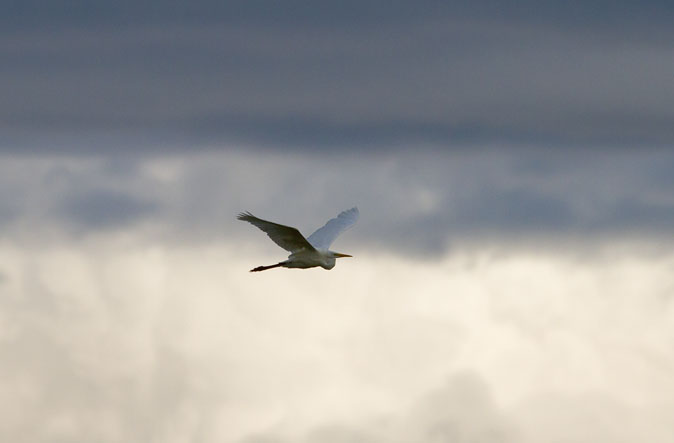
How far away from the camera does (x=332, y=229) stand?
85.3m

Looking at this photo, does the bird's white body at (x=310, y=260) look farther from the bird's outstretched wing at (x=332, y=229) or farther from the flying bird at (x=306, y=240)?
the bird's outstretched wing at (x=332, y=229)

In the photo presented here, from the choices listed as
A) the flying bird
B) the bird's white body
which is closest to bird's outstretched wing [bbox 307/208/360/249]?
the flying bird

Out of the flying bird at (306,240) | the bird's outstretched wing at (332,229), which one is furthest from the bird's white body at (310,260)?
the bird's outstretched wing at (332,229)

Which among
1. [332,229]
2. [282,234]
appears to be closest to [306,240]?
[282,234]

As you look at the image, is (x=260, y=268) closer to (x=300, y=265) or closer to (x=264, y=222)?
(x=300, y=265)

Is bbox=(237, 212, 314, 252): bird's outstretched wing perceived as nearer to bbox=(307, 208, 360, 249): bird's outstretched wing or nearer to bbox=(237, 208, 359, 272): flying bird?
bbox=(237, 208, 359, 272): flying bird

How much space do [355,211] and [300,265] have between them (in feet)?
26.9

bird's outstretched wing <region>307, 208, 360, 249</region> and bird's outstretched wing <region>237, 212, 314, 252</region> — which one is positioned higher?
bird's outstretched wing <region>307, 208, 360, 249</region>

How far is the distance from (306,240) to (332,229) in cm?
963

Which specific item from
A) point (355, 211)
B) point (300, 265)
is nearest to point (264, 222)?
point (300, 265)

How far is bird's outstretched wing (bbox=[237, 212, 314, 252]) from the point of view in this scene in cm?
7175

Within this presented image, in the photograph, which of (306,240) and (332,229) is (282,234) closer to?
(306,240)

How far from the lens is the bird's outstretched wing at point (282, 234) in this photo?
71.8 metres

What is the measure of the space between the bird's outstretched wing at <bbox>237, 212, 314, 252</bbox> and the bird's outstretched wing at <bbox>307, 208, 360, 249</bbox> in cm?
473
